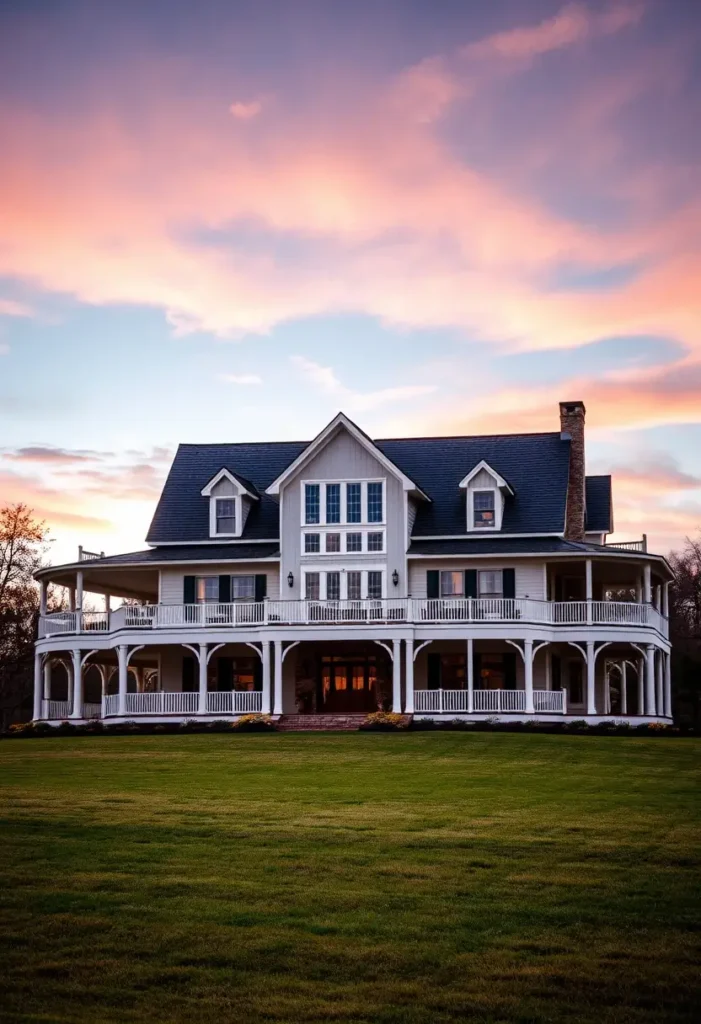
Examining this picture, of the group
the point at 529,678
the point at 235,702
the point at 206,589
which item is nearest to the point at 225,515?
the point at 206,589

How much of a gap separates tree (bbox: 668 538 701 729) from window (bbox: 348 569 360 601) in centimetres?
2375

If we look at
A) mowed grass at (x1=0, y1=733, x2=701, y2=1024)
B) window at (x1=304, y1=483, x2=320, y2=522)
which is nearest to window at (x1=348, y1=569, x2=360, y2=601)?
window at (x1=304, y1=483, x2=320, y2=522)

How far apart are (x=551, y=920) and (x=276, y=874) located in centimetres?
332

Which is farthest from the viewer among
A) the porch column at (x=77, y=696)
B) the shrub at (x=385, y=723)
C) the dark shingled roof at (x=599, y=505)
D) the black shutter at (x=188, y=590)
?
the dark shingled roof at (x=599, y=505)

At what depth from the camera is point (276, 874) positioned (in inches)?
566

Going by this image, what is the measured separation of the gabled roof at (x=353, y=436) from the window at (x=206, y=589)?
4051 mm

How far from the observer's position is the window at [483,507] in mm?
46656

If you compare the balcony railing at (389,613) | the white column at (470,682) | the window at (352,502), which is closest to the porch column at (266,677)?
the balcony railing at (389,613)

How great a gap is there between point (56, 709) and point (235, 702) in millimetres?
7179

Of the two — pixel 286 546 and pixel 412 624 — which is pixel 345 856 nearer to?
pixel 412 624

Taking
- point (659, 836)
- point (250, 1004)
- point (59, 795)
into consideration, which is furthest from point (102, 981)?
point (59, 795)

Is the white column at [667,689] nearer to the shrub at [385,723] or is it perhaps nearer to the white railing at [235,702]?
the shrub at [385,723]

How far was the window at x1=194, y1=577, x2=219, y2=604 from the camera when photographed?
47531 mm

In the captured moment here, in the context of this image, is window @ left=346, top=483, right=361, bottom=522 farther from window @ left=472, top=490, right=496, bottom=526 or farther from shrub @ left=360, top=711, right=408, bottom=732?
shrub @ left=360, top=711, right=408, bottom=732
